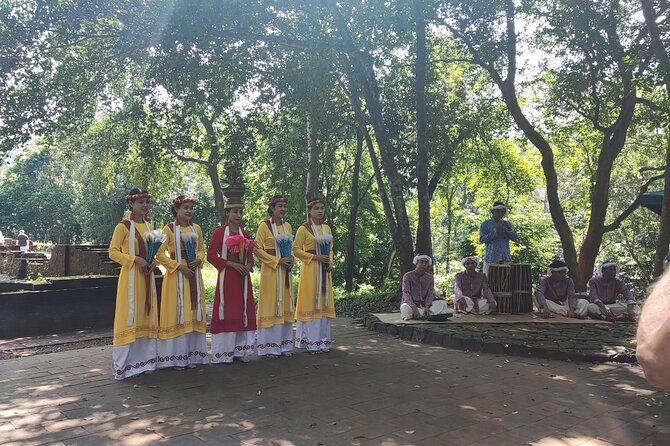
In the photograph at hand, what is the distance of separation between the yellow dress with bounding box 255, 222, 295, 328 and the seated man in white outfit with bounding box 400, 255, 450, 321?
253 cm

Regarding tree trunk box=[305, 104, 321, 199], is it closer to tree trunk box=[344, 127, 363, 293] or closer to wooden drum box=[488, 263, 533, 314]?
tree trunk box=[344, 127, 363, 293]

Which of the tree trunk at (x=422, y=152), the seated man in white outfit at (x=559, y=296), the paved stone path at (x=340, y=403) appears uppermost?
the tree trunk at (x=422, y=152)

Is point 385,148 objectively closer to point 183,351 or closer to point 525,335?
point 525,335

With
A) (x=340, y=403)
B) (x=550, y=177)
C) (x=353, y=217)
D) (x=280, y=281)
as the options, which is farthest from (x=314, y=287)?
(x=353, y=217)

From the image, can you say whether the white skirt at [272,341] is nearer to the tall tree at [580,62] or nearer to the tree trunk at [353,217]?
the tall tree at [580,62]

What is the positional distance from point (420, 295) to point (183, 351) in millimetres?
4347

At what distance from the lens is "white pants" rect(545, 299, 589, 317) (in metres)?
9.52

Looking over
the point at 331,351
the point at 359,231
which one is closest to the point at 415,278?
the point at 331,351

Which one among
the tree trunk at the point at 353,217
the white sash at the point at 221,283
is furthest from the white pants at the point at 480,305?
the tree trunk at the point at 353,217

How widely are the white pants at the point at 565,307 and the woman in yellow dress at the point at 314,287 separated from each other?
4.48 metres

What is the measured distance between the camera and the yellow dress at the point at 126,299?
19.7 feet

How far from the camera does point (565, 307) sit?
9.76 metres

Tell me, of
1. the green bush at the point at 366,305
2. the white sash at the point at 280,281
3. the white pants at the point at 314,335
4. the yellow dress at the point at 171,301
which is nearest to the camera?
the yellow dress at the point at 171,301

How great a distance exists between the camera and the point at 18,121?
9.78 metres
